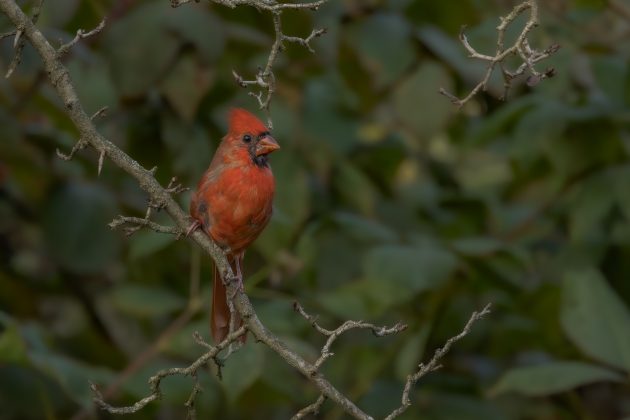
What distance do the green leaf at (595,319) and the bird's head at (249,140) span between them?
1.07 m

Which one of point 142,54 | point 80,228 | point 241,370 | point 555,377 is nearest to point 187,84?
point 142,54

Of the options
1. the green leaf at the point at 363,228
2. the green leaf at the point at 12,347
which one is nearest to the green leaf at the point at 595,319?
the green leaf at the point at 363,228

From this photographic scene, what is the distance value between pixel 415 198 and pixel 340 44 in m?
0.91

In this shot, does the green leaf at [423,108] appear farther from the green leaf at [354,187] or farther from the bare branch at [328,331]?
the bare branch at [328,331]

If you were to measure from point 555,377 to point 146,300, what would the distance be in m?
1.32

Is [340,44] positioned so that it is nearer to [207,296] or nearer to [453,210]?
[453,210]

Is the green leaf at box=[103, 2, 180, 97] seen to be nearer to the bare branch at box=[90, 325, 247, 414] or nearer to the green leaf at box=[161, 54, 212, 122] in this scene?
the green leaf at box=[161, 54, 212, 122]

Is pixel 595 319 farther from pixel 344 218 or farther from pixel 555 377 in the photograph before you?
pixel 344 218

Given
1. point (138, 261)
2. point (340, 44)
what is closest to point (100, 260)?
point (138, 261)

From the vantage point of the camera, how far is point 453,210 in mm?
4699

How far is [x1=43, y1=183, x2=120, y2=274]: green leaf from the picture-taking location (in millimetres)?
4297

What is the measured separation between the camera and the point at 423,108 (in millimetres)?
4113

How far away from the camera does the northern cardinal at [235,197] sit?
3119 millimetres

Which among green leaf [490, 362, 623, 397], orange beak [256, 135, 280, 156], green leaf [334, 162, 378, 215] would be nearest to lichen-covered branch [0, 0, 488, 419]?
orange beak [256, 135, 280, 156]
